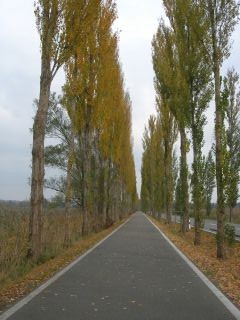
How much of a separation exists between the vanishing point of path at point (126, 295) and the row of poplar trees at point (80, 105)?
3096mm

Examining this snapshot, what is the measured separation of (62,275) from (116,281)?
1427 mm

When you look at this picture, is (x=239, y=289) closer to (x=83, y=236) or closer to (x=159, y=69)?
(x=83, y=236)

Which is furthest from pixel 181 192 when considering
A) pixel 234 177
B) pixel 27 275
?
pixel 27 275

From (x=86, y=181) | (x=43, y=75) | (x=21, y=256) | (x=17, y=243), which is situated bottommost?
(x=21, y=256)

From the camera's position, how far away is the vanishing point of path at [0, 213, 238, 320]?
23.2 feet

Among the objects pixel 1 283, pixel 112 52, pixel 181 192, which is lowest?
pixel 1 283

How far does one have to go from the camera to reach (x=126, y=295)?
28.2ft

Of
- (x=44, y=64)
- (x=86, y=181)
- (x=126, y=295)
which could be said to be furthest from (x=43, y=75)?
(x=86, y=181)

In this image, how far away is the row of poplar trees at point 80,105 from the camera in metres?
13.8

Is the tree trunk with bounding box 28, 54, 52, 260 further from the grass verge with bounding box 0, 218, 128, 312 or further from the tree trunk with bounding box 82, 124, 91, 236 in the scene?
the tree trunk with bounding box 82, 124, 91, 236

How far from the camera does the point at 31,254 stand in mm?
13500

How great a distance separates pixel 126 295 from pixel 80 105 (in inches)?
686

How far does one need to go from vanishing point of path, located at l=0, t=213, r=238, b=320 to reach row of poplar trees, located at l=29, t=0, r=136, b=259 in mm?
3096

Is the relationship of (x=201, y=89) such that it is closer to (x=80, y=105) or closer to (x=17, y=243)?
(x=80, y=105)
